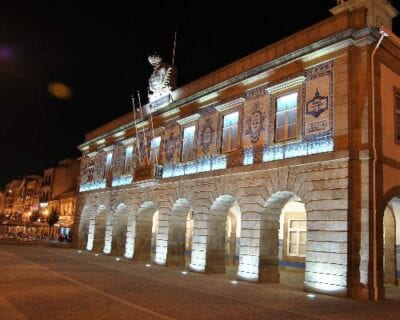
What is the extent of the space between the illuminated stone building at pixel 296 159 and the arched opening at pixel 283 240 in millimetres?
48

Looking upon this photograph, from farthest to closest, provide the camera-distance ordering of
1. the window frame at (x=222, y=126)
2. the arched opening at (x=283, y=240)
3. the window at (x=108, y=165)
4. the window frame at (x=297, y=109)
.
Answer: the window at (x=108, y=165) → the window frame at (x=222, y=126) → the arched opening at (x=283, y=240) → the window frame at (x=297, y=109)

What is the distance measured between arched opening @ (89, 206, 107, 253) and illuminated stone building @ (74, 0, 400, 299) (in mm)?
6502

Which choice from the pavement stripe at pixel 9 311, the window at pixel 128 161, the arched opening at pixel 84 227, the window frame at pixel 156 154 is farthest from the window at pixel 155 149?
the pavement stripe at pixel 9 311

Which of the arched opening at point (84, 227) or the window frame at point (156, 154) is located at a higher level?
the window frame at point (156, 154)

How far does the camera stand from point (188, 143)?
2138 cm

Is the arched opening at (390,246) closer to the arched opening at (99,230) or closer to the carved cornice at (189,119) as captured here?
the carved cornice at (189,119)

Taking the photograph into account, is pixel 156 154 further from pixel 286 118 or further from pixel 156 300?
pixel 156 300

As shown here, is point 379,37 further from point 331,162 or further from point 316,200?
point 316,200

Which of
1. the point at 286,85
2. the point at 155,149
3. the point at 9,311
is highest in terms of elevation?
the point at 286,85

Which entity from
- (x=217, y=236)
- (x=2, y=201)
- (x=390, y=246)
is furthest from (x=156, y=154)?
(x=2, y=201)

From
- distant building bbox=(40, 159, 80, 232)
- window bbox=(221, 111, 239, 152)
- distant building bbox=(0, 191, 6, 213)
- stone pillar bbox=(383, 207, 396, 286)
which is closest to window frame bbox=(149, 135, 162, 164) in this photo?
window bbox=(221, 111, 239, 152)

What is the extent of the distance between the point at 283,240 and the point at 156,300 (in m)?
12.4

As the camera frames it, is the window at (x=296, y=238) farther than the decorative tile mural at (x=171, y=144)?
No

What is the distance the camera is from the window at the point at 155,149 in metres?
23.7
